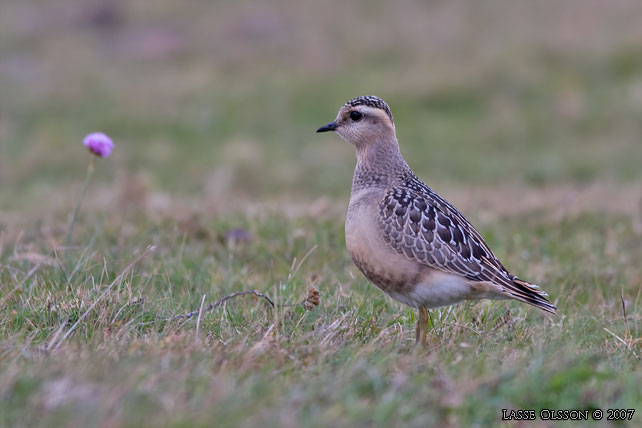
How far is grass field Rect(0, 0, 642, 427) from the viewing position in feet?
13.9

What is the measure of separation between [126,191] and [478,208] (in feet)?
14.2

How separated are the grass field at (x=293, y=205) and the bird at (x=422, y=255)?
0.87 feet

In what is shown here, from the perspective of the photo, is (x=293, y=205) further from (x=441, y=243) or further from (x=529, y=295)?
(x=529, y=295)

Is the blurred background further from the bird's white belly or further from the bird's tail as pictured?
the bird's white belly

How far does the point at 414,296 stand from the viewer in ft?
18.3

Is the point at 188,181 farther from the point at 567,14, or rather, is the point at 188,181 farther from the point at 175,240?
the point at 567,14

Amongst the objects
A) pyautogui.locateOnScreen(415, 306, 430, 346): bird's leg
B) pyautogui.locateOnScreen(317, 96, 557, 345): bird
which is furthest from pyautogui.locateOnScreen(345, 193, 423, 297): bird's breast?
pyautogui.locateOnScreen(415, 306, 430, 346): bird's leg

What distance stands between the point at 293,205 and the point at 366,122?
3676 millimetres

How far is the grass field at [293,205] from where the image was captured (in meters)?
4.23

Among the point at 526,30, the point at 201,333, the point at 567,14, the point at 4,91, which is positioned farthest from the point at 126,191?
the point at 567,14

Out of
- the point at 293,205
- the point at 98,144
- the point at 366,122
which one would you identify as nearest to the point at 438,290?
the point at 366,122

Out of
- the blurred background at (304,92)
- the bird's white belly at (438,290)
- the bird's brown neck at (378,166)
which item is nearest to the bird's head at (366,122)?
the bird's brown neck at (378,166)

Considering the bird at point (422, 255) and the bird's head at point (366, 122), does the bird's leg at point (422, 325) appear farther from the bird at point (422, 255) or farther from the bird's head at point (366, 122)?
the bird's head at point (366, 122)

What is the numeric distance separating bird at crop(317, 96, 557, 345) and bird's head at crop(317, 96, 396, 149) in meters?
0.57
